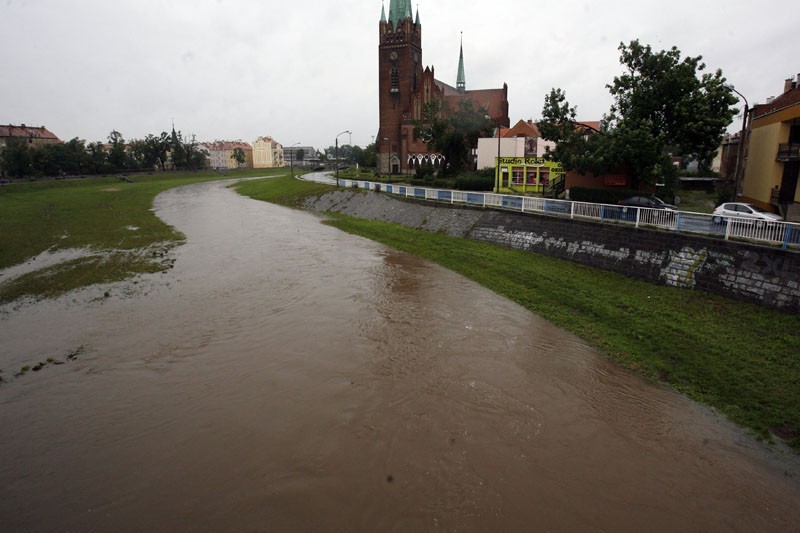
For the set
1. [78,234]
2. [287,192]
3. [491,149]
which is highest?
[491,149]

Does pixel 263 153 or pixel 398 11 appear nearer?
pixel 398 11

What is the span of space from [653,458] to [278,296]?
13.3 m

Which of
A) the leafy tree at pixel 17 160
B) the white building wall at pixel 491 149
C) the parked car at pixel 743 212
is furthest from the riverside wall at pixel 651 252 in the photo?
the leafy tree at pixel 17 160

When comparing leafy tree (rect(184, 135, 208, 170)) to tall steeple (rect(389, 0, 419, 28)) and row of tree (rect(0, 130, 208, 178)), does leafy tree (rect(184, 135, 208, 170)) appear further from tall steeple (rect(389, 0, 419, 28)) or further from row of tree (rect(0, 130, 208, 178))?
tall steeple (rect(389, 0, 419, 28))

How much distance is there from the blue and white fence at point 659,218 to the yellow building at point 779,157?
1133 centimetres

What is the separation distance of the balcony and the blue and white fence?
48.1 feet

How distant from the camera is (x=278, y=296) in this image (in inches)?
680

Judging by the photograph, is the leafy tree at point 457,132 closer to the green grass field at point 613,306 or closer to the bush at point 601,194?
the green grass field at point 613,306

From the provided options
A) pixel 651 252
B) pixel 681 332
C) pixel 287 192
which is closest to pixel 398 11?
pixel 287 192

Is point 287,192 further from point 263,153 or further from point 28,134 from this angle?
point 263,153

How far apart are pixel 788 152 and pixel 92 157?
9272cm

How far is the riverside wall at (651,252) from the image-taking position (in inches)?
544

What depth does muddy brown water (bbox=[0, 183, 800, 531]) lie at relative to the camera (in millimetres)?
6934

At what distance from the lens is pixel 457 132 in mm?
47125
